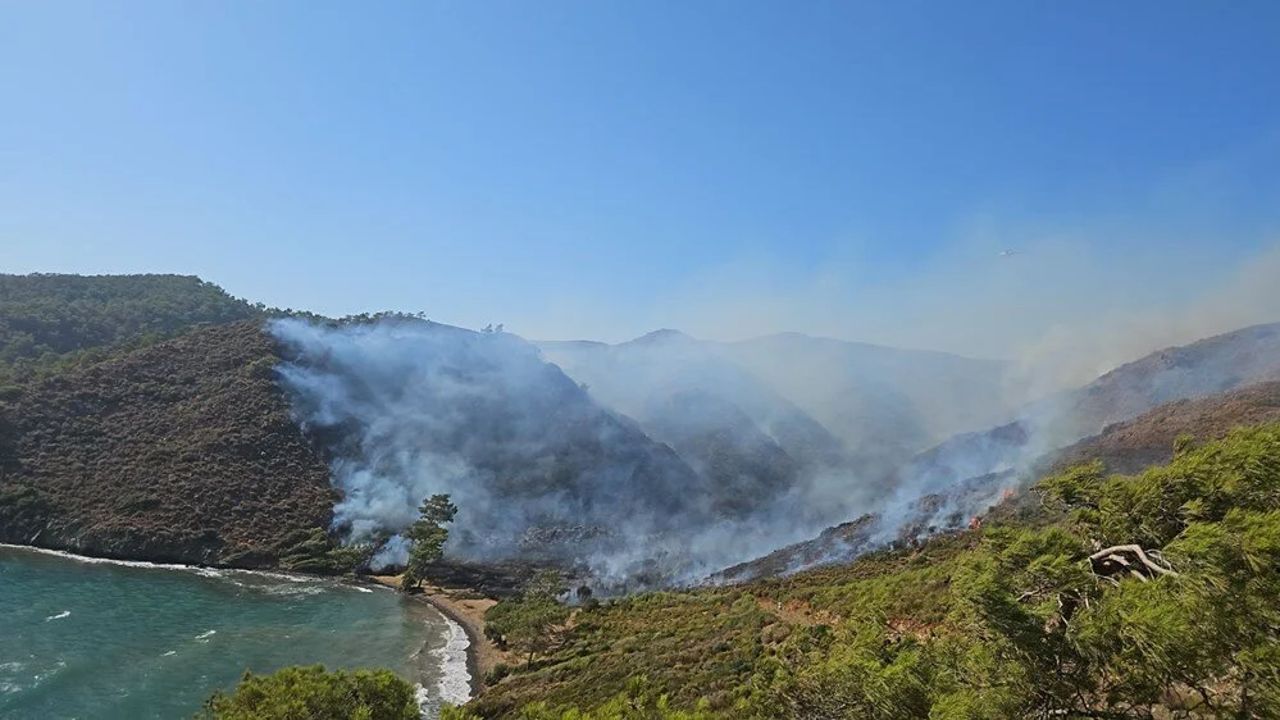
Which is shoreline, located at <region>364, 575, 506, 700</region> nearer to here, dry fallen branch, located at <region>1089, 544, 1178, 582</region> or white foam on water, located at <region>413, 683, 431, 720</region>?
white foam on water, located at <region>413, 683, 431, 720</region>

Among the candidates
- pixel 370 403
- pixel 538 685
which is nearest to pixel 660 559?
pixel 538 685

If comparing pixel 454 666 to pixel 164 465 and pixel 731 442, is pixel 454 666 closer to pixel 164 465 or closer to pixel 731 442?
pixel 164 465

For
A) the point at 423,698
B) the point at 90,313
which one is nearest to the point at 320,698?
the point at 423,698

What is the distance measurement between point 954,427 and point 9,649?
A: 193m

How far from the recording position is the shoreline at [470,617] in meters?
45.5

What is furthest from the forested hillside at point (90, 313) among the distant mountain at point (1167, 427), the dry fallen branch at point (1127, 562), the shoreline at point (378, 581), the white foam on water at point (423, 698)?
the distant mountain at point (1167, 427)

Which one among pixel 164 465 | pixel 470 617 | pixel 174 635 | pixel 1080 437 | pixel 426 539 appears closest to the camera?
pixel 174 635

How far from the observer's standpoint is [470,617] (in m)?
58.9

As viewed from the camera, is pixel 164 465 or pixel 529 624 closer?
pixel 529 624

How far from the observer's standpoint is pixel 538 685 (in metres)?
39.2

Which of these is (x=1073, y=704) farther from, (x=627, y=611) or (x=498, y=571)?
(x=498, y=571)

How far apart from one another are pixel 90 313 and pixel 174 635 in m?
123

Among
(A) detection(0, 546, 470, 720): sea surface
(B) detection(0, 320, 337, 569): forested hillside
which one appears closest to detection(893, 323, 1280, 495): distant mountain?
(A) detection(0, 546, 470, 720): sea surface

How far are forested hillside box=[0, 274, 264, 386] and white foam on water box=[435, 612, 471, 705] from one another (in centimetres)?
7933
